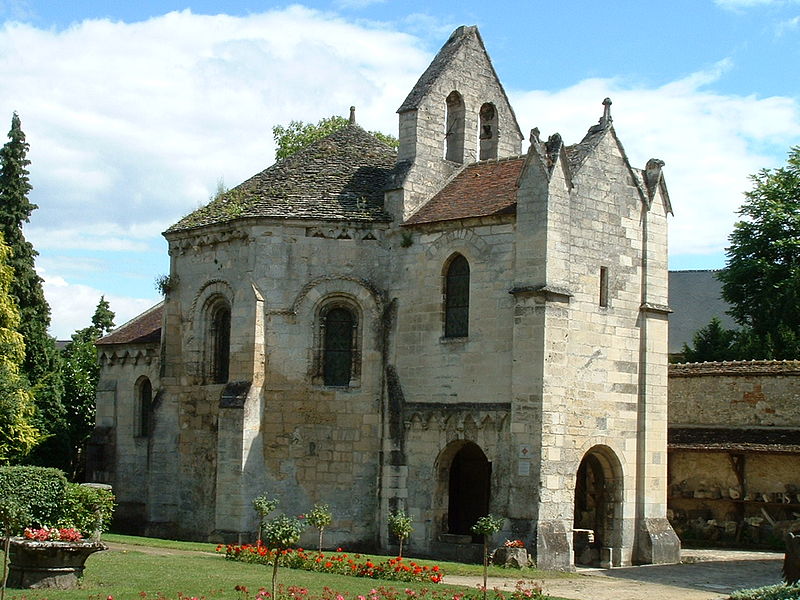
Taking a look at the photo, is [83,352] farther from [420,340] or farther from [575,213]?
[575,213]

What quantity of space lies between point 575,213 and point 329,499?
9.30 metres

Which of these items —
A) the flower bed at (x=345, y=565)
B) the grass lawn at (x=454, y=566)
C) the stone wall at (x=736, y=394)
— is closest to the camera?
the flower bed at (x=345, y=565)

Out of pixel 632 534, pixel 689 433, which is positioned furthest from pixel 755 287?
pixel 632 534

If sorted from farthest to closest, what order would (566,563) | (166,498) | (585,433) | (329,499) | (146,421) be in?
(146,421), (166,498), (329,499), (585,433), (566,563)

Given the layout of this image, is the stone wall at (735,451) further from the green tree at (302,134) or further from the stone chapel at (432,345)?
the green tree at (302,134)

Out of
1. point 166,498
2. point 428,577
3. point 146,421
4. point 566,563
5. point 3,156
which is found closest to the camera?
point 428,577

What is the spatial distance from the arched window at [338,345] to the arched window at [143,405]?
9239 mm

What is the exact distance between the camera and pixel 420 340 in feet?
94.1

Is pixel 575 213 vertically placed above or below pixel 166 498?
above

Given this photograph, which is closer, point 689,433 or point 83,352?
point 689,433

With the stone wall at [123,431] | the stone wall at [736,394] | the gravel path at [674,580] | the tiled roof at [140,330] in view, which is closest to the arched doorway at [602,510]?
the gravel path at [674,580]

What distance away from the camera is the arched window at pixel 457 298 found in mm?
28141

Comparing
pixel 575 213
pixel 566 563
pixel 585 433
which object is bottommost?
pixel 566 563

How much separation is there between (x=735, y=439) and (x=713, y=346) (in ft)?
42.5
